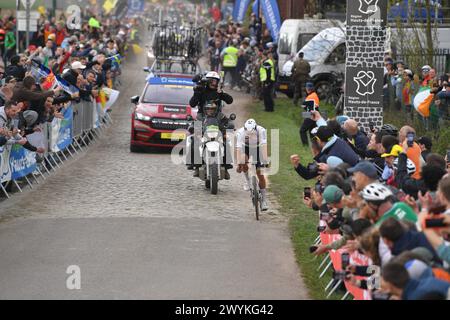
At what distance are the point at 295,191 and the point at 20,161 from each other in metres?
4.65

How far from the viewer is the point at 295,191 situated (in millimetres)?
20594

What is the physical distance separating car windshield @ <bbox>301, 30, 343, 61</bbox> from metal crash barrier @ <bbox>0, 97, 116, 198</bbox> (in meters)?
9.11

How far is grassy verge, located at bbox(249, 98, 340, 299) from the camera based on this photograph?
533 inches

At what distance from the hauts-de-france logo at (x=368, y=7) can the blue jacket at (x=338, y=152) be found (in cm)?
630

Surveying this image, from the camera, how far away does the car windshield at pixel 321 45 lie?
3681cm

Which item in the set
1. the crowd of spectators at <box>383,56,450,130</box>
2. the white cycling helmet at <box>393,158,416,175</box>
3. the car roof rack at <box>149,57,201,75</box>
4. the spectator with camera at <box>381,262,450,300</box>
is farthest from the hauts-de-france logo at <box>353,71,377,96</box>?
the car roof rack at <box>149,57,201,75</box>

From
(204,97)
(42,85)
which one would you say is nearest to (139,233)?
(204,97)

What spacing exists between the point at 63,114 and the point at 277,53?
1780cm

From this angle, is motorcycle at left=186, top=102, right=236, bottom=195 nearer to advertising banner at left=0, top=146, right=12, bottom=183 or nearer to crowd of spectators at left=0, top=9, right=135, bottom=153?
crowd of spectators at left=0, top=9, right=135, bottom=153

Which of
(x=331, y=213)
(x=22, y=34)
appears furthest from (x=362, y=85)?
(x=22, y=34)

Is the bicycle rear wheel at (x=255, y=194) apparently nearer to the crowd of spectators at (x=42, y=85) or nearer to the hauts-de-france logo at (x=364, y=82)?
the crowd of spectators at (x=42, y=85)

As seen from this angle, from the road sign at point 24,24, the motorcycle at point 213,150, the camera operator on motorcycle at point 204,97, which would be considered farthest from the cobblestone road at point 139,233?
the road sign at point 24,24

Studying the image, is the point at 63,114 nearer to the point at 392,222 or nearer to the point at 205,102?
the point at 205,102

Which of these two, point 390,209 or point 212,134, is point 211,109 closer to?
point 212,134
